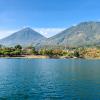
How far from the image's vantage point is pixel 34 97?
63.7 metres

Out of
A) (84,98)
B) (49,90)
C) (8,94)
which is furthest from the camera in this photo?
(49,90)

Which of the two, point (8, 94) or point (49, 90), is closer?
point (8, 94)

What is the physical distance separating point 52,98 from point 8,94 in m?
12.0

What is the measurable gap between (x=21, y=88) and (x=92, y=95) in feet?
70.4

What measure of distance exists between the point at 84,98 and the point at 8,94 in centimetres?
1945

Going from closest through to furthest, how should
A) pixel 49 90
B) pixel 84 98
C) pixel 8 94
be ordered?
pixel 84 98, pixel 8 94, pixel 49 90

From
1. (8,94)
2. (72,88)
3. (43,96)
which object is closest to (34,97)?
(43,96)

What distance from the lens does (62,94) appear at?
6831cm

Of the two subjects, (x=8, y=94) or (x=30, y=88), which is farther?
(x=30, y=88)

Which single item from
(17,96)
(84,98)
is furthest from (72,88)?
(17,96)

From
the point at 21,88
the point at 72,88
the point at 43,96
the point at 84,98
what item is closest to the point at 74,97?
the point at 84,98

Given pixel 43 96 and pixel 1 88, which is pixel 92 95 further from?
pixel 1 88

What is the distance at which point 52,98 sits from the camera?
207ft

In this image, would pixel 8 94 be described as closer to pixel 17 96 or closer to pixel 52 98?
pixel 17 96
